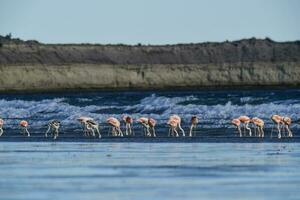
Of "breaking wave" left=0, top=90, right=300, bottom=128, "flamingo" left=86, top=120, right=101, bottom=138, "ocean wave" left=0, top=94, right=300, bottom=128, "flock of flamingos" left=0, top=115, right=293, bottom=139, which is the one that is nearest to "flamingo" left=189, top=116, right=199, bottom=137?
"flock of flamingos" left=0, top=115, right=293, bottom=139

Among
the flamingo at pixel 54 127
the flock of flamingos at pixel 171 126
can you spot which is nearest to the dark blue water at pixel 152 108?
the flock of flamingos at pixel 171 126

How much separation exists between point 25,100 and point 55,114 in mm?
9303

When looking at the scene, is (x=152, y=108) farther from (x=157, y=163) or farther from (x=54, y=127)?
(x=157, y=163)

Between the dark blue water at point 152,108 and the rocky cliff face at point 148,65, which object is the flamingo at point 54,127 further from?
the rocky cliff face at point 148,65

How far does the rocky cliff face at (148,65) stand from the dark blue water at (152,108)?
55.1ft

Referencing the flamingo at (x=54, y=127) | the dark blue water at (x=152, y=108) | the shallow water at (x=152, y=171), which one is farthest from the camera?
the dark blue water at (x=152, y=108)

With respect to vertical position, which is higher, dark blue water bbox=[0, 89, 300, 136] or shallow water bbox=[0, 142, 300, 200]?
dark blue water bbox=[0, 89, 300, 136]

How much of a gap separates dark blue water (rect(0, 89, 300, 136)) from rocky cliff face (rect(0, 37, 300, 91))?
55.1ft

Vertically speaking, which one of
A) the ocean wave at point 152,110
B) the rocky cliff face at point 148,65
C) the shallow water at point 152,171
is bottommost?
the shallow water at point 152,171

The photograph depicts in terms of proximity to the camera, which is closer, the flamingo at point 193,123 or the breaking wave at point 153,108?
the flamingo at point 193,123

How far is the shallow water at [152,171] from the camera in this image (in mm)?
23641

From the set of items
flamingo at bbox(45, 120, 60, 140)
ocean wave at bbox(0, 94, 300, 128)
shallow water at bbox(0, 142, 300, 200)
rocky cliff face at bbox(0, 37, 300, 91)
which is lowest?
shallow water at bbox(0, 142, 300, 200)

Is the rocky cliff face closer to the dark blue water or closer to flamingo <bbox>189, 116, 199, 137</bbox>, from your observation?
the dark blue water

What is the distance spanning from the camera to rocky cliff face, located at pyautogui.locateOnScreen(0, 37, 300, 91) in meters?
84.2
